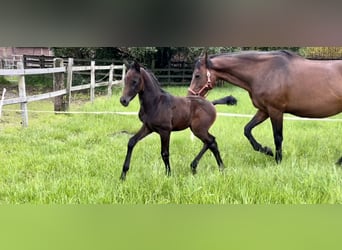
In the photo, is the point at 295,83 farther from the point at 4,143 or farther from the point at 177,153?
the point at 4,143

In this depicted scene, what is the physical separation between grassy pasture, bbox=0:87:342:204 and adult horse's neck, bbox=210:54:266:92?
0.32m

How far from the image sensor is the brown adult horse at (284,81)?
1.99 metres

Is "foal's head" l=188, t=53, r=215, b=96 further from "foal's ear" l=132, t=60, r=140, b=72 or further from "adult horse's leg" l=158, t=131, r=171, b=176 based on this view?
"foal's ear" l=132, t=60, r=140, b=72

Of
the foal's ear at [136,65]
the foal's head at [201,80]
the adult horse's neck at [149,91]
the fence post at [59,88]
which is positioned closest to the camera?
the foal's ear at [136,65]

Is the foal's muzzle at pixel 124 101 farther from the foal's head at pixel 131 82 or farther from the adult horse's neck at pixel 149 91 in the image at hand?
the adult horse's neck at pixel 149 91

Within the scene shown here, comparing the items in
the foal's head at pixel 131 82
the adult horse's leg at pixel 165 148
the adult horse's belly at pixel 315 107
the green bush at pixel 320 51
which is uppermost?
the green bush at pixel 320 51

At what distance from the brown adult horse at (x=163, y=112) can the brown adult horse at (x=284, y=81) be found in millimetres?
360

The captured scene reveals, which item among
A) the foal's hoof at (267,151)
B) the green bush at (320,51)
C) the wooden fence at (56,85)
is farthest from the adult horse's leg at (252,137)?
the wooden fence at (56,85)

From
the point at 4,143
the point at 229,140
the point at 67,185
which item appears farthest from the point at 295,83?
the point at 4,143

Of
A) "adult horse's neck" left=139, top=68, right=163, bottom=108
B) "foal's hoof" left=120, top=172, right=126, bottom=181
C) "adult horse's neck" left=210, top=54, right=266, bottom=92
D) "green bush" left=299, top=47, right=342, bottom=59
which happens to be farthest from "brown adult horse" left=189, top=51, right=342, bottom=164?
"foal's hoof" left=120, top=172, right=126, bottom=181

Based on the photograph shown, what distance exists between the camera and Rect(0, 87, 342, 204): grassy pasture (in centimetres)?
119

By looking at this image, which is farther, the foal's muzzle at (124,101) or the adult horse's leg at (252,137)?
the adult horse's leg at (252,137)

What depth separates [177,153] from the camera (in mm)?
2137

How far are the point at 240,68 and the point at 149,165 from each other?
2.69ft
